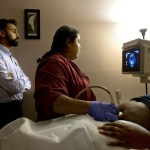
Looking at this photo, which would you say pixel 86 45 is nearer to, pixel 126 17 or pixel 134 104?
pixel 126 17

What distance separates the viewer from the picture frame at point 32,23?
2615 mm

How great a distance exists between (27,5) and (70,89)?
5.18 ft

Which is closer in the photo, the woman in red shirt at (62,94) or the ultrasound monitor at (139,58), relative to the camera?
the woman in red shirt at (62,94)

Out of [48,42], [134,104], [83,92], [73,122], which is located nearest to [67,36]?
A: [83,92]

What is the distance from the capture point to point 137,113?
1.42m

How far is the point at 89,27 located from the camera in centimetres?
275

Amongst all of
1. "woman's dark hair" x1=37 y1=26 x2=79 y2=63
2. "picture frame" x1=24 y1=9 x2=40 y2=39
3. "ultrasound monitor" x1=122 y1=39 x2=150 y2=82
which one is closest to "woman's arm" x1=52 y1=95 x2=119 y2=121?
"woman's dark hair" x1=37 y1=26 x2=79 y2=63

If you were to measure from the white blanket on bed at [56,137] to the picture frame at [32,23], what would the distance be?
1691 millimetres

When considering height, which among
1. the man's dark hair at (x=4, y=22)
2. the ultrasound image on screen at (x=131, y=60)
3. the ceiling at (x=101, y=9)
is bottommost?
the ultrasound image on screen at (x=131, y=60)

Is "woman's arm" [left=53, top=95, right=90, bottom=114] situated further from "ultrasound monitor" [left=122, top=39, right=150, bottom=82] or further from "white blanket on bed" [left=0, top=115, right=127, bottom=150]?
"ultrasound monitor" [left=122, top=39, right=150, bottom=82]

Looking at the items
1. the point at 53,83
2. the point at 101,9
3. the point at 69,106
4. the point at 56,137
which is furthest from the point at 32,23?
the point at 56,137

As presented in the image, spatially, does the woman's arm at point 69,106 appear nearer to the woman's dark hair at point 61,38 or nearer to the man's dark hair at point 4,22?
the woman's dark hair at point 61,38

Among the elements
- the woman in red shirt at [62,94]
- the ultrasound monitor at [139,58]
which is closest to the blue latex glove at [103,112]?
the woman in red shirt at [62,94]

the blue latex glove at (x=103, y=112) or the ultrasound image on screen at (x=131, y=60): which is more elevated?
the ultrasound image on screen at (x=131, y=60)
